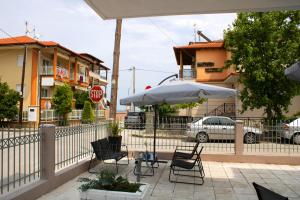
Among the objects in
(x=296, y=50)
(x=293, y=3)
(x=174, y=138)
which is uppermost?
(x=296, y=50)

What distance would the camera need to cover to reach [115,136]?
36.8 ft

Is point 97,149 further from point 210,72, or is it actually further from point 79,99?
point 79,99

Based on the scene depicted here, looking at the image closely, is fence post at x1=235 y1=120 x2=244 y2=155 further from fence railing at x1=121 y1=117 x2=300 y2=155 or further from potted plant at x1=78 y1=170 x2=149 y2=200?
potted plant at x1=78 y1=170 x2=149 y2=200

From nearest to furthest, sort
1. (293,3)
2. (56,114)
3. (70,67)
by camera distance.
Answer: (293,3) → (56,114) → (70,67)

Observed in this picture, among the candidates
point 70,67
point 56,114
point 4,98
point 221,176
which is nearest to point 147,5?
point 221,176

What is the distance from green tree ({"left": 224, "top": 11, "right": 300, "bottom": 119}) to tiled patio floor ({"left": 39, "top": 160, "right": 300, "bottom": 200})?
9.83 meters

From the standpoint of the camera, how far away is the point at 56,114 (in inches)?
1320

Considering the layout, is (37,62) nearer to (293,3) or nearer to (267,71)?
(267,71)

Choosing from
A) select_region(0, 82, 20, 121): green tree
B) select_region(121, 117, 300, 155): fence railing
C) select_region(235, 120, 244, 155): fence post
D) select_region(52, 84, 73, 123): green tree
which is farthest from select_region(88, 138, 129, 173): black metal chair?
select_region(52, 84, 73, 123): green tree

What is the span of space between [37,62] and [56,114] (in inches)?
229

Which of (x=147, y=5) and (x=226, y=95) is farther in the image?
(x=226, y=95)

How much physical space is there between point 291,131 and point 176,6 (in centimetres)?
728

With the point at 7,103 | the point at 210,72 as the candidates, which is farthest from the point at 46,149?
the point at 210,72

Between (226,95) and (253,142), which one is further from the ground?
(226,95)
